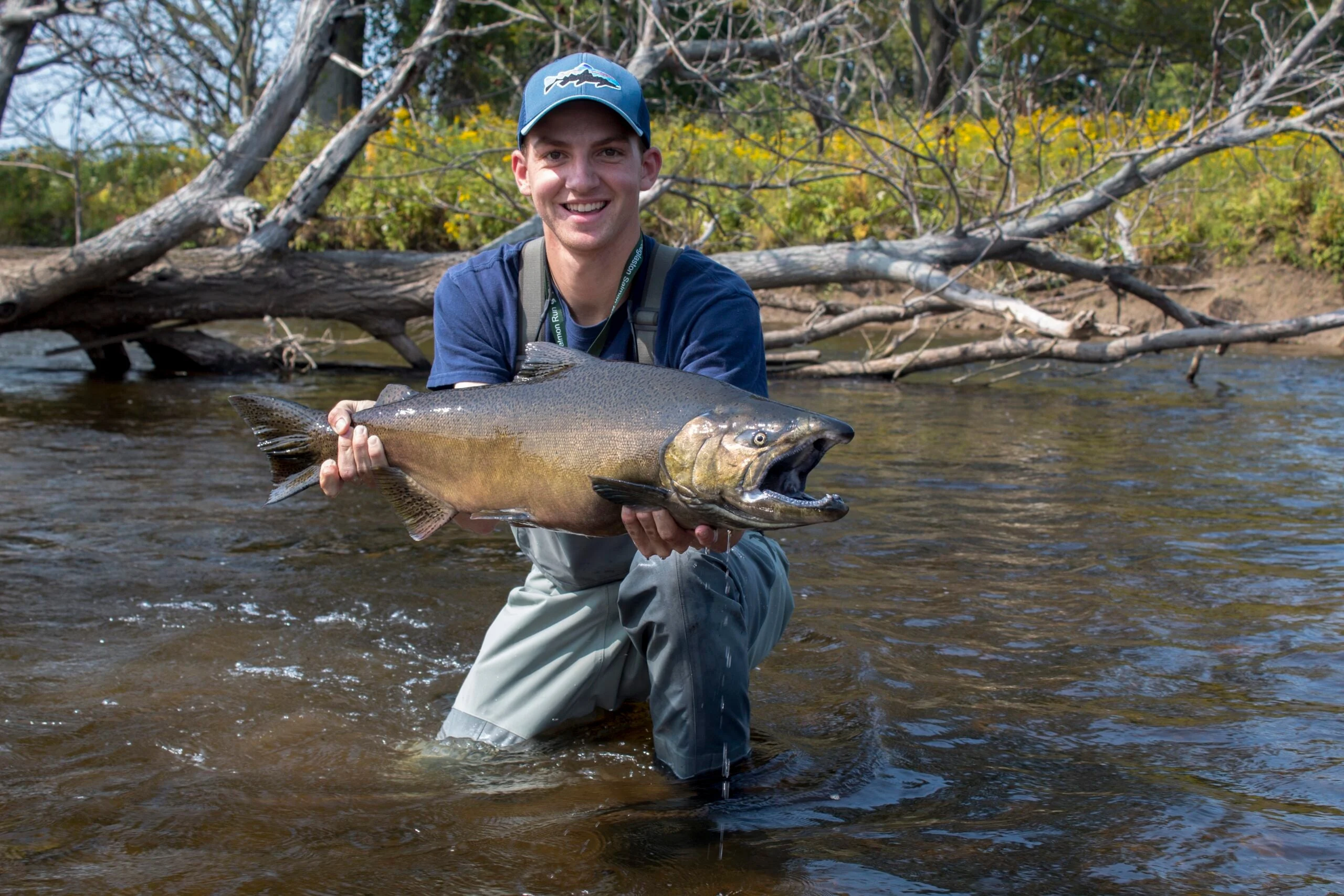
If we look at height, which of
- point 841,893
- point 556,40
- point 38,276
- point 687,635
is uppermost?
point 556,40

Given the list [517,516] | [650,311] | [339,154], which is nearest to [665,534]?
[517,516]

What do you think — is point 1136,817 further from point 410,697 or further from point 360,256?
point 360,256

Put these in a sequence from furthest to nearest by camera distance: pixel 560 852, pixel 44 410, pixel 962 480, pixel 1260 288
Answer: pixel 1260 288 < pixel 44 410 < pixel 962 480 < pixel 560 852

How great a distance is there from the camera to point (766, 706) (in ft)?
13.0

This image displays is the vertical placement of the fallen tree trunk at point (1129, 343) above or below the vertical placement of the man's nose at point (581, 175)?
below

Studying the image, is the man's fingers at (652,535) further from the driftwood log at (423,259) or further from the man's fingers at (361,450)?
the driftwood log at (423,259)

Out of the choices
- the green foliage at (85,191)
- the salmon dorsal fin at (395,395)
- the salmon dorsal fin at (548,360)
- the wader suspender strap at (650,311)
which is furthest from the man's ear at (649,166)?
the green foliage at (85,191)

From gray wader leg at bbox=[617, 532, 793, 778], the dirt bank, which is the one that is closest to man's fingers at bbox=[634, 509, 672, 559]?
gray wader leg at bbox=[617, 532, 793, 778]

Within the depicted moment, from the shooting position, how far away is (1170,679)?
4.09 metres

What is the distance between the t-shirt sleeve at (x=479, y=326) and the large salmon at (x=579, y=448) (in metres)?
0.22

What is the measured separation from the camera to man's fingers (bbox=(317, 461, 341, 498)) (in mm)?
3289

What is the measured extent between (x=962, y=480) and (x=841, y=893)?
16.4 ft

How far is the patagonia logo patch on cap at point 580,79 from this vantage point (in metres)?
3.30

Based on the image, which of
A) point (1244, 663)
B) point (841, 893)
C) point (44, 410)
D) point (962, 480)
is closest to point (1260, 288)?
point (962, 480)
